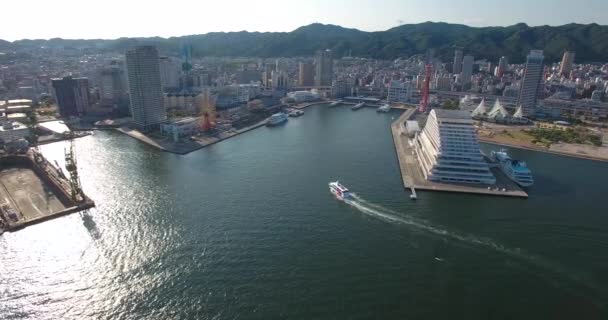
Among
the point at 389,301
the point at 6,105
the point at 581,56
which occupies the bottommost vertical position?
the point at 389,301

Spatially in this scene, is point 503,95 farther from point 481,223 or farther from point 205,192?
Answer: point 205,192

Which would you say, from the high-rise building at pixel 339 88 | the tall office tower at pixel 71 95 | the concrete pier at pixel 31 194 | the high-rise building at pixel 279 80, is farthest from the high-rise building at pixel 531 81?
the tall office tower at pixel 71 95

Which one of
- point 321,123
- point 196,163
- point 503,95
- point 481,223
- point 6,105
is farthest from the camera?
point 503,95

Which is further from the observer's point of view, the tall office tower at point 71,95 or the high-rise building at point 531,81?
the high-rise building at point 531,81

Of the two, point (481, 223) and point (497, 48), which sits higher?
point (497, 48)

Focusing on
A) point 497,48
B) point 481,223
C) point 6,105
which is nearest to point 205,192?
point 481,223

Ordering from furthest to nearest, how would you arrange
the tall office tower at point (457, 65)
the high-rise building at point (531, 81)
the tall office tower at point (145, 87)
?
1. the tall office tower at point (457, 65)
2. the high-rise building at point (531, 81)
3. the tall office tower at point (145, 87)

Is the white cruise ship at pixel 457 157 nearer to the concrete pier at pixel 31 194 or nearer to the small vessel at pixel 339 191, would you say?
the small vessel at pixel 339 191

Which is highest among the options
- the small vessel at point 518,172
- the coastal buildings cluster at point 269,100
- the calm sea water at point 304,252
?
the coastal buildings cluster at point 269,100
